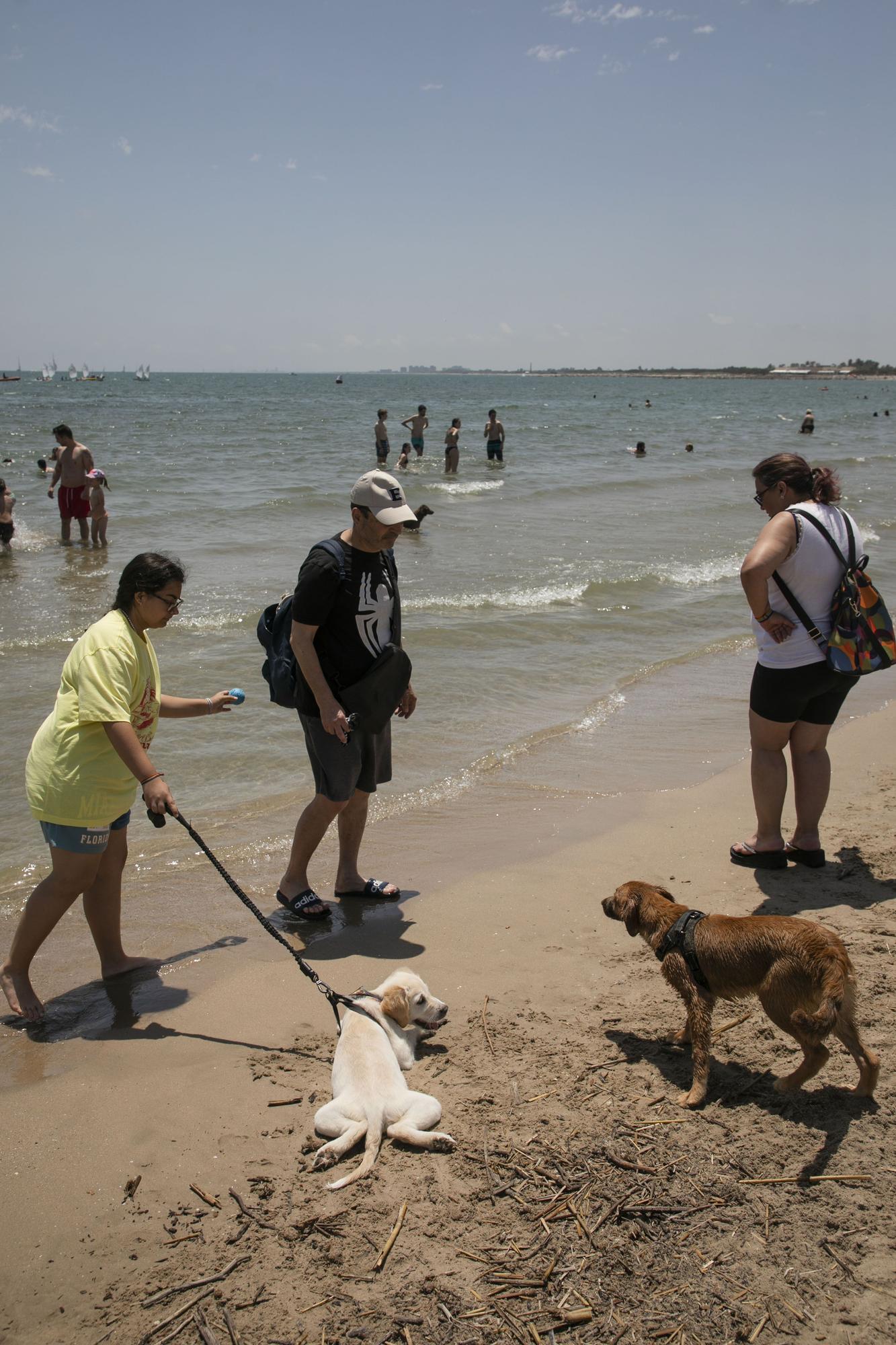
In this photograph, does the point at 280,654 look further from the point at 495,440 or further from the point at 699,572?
the point at 495,440

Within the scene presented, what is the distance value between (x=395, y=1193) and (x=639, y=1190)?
694 mm

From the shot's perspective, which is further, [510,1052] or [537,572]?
[537,572]

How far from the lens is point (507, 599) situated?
12148 mm

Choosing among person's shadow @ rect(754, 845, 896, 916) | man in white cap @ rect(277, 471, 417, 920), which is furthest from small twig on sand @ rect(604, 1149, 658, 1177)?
man in white cap @ rect(277, 471, 417, 920)

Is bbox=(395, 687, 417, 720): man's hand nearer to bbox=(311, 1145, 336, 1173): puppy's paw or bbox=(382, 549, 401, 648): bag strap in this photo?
bbox=(382, 549, 401, 648): bag strap

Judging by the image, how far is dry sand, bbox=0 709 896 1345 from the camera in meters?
2.38

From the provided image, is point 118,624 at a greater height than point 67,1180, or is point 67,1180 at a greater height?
point 118,624

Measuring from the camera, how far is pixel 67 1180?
2930 mm

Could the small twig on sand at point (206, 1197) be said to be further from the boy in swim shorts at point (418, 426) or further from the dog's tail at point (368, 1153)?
the boy in swim shorts at point (418, 426)

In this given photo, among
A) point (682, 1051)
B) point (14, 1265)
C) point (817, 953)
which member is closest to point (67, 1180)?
point (14, 1265)

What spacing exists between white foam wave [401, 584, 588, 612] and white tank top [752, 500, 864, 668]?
7.08 m

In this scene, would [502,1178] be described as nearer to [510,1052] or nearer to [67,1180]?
[510,1052]

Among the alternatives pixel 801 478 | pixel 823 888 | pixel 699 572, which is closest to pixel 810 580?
pixel 801 478

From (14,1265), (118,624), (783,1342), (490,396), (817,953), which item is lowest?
(14,1265)
